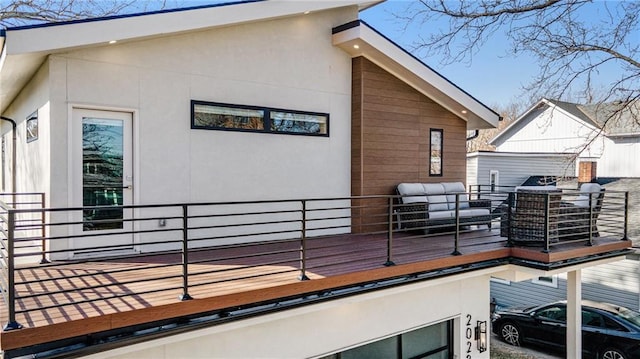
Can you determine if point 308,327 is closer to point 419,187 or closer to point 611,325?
point 419,187

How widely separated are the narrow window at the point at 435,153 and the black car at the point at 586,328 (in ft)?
13.9

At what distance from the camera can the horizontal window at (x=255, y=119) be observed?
618 centimetres

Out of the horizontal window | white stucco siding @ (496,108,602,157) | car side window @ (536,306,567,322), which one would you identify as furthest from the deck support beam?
white stucco siding @ (496,108,602,157)

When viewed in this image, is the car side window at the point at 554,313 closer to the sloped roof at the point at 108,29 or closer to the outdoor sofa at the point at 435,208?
the outdoor sofa at the point at 435,208

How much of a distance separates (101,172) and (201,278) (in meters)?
2.20

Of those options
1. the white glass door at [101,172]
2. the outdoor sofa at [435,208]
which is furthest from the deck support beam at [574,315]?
the white glass door at [101,172]

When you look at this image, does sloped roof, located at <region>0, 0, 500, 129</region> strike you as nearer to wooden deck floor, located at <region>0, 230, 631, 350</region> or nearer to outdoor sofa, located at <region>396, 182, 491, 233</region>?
outdoor sofa, located at <region>396, 182, 491, 233</region>

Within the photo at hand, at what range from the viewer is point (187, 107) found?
19.7ft

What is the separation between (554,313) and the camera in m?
9.64

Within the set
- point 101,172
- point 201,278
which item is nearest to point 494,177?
point 201,278

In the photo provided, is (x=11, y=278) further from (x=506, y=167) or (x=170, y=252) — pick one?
(x=506, y=167)

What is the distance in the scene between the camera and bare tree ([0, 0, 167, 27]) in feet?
38.2

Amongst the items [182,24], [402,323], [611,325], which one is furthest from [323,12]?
[611,325]

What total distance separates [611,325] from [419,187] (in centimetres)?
488
